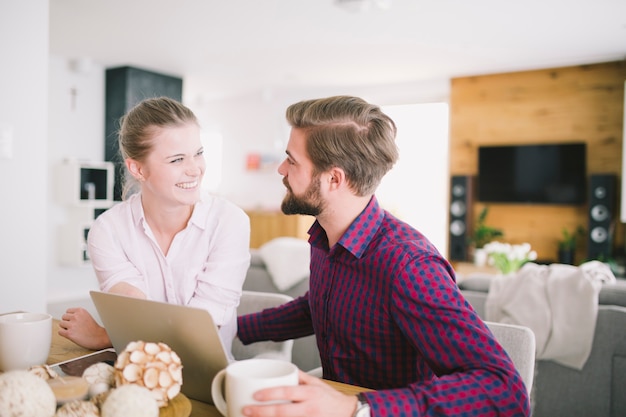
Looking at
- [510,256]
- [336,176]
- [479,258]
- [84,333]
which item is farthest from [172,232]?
[479,258]

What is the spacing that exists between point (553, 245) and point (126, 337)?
6.34 metres

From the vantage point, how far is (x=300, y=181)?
1.20 m

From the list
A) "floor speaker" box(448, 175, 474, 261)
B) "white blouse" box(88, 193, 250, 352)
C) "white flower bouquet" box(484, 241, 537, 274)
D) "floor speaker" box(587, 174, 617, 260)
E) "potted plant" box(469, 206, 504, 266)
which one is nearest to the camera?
"white blouse" box(88, 193, 250, 352)

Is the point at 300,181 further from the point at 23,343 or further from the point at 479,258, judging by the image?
the point at 479,258

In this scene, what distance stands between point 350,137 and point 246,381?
60 cm

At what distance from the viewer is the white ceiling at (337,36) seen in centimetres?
468

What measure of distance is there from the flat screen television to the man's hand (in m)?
6.21

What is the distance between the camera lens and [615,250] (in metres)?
6.16

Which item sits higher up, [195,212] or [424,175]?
[424,175]

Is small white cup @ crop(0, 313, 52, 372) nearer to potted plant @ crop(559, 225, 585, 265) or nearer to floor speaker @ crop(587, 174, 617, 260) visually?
floor speaker @ crop(587, 174, 617, 260)

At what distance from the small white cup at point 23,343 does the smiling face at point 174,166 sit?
410 mm

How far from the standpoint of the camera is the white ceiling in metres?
4.68

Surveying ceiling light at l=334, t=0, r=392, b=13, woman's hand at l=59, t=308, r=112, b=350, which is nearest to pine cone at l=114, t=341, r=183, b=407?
woman's hand at l=59, t=308, r=112, b=350

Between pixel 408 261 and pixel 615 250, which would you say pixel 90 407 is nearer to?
pixel 408 261
